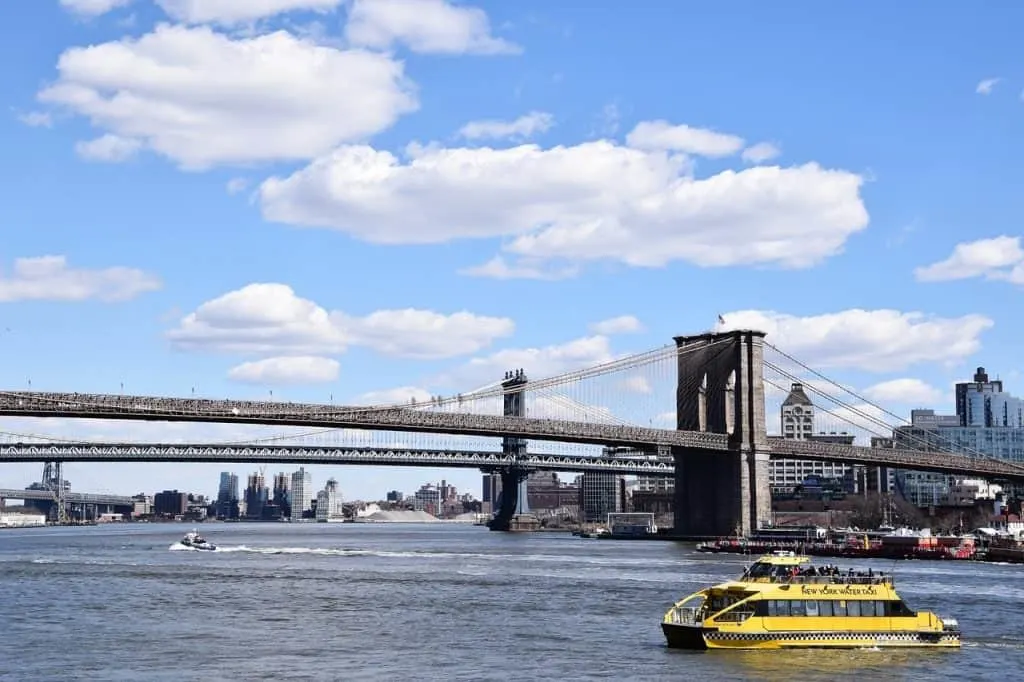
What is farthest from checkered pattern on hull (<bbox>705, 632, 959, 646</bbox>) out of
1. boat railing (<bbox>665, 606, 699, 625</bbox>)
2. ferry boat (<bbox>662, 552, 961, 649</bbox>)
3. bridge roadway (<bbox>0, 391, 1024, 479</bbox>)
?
bridge roadway (<bbox>0, 391, 1024, 479</bbox>)

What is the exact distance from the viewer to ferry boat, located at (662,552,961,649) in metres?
43.1

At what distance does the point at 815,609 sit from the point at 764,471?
81.5 metres

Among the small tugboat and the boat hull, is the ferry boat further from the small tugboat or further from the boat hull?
the small tugboat

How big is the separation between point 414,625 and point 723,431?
264ft

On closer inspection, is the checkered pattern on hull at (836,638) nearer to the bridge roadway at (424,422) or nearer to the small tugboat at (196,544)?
the bridge roadway at (424,422)

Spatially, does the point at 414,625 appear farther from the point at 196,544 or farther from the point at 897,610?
the point at 196,544

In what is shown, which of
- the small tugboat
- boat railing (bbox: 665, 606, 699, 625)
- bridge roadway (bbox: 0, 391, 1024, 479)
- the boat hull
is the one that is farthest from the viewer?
the small tugboat

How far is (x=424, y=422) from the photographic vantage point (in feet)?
367

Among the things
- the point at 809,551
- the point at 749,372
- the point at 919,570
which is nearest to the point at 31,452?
the point at 749,372

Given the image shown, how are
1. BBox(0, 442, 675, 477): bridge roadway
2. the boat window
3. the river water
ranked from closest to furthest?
1. the river water
2. the boat window
3. BBox(0, 442, 675, 477): bridge roadway

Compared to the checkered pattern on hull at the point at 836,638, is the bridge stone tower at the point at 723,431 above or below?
above

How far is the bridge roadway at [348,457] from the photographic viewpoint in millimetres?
134375

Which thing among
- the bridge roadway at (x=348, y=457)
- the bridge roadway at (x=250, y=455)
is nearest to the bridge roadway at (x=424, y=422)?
the bridge roadway at (x=348, y=457)

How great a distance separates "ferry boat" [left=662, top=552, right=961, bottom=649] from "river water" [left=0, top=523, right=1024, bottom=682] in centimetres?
63
